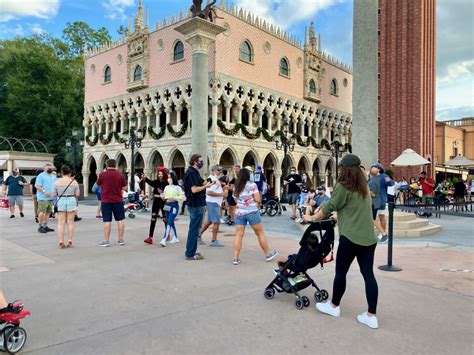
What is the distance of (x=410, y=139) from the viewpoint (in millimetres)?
38750

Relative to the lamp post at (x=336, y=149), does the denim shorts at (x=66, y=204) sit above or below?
below

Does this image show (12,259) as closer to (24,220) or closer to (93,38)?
(24,220)

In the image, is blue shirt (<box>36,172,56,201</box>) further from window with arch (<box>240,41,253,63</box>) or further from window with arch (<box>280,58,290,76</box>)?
window with arch (<box>280,58,290,76</box>)

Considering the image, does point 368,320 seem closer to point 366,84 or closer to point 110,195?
point 110,195

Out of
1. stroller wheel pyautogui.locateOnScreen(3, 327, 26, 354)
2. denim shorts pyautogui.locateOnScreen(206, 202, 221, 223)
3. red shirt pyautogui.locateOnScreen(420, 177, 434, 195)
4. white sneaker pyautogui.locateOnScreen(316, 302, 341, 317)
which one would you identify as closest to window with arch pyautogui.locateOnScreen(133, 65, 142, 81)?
red shirt pyautogui.locateOnScreen(420, 177, 434, 195)

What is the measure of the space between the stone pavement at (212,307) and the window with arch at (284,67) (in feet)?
89.2

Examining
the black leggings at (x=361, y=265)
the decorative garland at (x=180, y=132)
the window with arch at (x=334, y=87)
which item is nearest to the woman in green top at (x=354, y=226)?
the black leggings at (x=361, y=265)

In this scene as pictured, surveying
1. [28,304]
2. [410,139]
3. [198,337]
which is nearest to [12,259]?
[28,304]

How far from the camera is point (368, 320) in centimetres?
379

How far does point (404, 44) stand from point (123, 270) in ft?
135

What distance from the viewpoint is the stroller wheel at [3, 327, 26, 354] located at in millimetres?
3107

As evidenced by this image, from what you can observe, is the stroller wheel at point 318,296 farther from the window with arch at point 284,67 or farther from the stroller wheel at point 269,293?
the window with arch at point 284,67

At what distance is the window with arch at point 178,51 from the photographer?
92.6 feet

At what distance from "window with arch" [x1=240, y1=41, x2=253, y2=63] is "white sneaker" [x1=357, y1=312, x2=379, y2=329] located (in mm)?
26577
